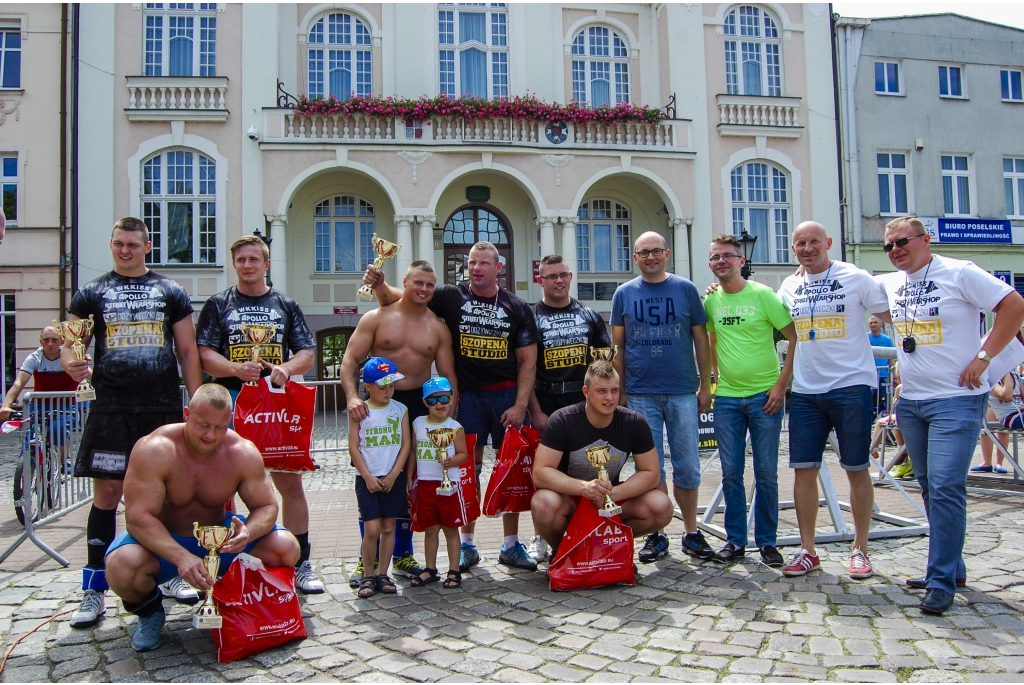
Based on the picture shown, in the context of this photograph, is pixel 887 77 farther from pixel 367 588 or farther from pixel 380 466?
pixel 367 588

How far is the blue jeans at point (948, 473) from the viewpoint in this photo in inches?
159

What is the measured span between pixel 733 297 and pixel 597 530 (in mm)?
2033

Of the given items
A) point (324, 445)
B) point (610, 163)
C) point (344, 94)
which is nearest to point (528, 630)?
point (324, 445)

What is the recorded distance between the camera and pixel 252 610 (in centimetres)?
356

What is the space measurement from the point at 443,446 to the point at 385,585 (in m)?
0.93

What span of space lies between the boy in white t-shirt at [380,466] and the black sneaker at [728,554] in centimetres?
221

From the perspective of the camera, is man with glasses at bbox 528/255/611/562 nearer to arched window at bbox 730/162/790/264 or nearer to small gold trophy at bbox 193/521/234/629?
small gold trophy at bbox 193/521/234/629

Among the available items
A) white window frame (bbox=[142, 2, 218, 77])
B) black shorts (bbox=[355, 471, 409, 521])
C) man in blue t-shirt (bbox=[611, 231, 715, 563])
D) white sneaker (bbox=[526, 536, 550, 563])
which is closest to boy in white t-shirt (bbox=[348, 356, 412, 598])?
black shorts (bbox=[355, 471, 409, 521])

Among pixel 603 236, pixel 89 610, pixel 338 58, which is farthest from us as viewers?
pixel 603 236

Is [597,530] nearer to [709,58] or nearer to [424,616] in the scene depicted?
[424,616]

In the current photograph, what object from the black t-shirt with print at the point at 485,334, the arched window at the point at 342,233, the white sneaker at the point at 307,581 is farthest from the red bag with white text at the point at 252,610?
the arched window at the point at 342,233

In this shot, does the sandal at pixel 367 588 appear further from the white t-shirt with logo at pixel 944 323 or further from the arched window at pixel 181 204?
the arched window at pixel 181 204

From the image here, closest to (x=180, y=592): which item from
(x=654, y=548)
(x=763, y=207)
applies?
(x=654, y=548)

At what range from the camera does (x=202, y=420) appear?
3.68 metres
